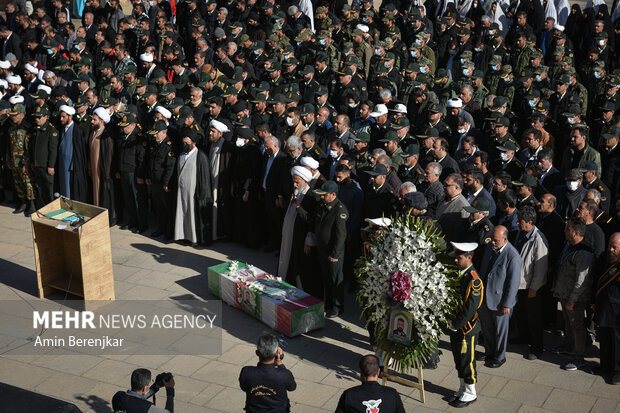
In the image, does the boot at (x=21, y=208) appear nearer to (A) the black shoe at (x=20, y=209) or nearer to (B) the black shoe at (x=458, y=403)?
(A) the black shoe at (x=20, y=209)

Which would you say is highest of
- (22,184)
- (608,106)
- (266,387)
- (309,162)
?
(608,106)

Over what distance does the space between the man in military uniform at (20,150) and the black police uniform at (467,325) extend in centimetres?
864

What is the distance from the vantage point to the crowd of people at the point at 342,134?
930cm

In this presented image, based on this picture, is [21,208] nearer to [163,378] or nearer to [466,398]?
[163,378]

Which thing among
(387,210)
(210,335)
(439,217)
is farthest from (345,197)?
(210,335)

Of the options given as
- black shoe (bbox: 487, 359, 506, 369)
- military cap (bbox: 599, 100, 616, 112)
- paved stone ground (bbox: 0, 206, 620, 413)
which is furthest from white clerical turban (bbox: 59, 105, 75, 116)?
military cap (bbox: 599, 100, 616, 112)

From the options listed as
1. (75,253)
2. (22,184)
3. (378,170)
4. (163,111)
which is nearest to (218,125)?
(163,111)

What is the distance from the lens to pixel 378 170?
10.3 meters

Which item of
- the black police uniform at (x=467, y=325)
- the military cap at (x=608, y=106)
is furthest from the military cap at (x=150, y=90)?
the black police uniform at (x=467, y=325)

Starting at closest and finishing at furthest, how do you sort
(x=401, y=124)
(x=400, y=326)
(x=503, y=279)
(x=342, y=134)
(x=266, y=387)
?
(x=266, y=387) → (x=400, y=326) → (x=503, y=279) → (x=401, y=124) → (x=342, y=134)

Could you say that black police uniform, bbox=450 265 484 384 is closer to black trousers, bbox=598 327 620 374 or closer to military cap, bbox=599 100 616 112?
black trousers, bbox=598 327 620 374

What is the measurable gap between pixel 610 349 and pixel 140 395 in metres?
Answer: 5.08

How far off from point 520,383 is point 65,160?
8389mm

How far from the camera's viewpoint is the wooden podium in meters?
10.1
